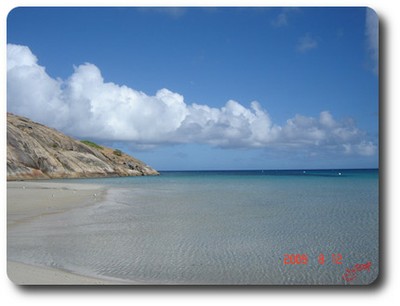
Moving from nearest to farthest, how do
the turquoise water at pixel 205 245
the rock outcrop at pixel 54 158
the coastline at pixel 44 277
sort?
1. the coastline at pixel 44 277
2. the turquoise water at pixel 205 245
3. the rock outcrop at pixel 54 158

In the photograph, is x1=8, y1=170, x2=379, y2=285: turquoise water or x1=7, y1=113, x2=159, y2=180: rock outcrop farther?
x1=7, y1=113, x2=159, y2=180: rock outcrop

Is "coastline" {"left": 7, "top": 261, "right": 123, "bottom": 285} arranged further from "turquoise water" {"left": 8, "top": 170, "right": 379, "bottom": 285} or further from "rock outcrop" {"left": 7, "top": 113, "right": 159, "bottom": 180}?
"rock outcrop" {"left": 7, "top": 113, "right": 159, "bottom": 180}

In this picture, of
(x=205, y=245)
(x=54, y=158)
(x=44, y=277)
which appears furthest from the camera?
(x=54, y=158)

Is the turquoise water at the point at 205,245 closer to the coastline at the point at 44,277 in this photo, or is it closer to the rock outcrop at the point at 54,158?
the coastline at the point at 44,277

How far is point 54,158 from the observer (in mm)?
26766

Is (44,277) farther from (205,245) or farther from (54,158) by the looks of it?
(54,158)

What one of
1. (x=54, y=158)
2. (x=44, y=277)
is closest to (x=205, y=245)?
(x=44, y=277)

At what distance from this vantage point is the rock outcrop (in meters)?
19.7

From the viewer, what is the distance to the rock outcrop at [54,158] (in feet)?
64.7

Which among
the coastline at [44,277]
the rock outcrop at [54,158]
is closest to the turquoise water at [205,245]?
the coastline at [44,277]

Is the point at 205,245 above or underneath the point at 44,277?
above

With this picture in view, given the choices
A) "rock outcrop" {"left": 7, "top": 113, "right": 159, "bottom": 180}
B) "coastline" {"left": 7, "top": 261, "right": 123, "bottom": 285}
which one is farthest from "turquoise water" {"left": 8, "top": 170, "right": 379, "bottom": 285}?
"rock outcrop" {"left": 7, "top": 113, "right": 159, "bottom": 180}

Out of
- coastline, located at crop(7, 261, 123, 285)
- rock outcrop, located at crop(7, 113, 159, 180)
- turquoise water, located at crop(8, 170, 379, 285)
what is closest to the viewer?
coastline, located at crop(7, 261, 123, 285)
